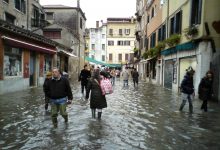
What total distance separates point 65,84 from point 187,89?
4788 mm

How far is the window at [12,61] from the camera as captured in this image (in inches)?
631

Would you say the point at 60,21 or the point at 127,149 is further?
the point at 60,21

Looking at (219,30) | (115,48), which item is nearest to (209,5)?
(219,30)

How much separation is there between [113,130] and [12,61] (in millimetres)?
11628

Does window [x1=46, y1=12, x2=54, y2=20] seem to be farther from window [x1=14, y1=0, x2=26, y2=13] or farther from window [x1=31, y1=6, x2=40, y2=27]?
window [x1=14, y1=0, x2=26, y2=13]

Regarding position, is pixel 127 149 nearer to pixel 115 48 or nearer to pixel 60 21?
pixel 60 21

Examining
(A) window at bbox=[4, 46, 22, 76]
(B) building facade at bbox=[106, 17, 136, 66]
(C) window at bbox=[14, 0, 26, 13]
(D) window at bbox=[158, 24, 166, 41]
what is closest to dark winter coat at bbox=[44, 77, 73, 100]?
(A) window at bbox=[4, 46, 22, 76]

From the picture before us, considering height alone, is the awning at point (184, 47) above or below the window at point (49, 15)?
below

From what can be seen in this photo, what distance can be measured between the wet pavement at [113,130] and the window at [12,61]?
6164 mm

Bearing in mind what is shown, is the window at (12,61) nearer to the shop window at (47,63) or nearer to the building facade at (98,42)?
the shop window at (47,63)

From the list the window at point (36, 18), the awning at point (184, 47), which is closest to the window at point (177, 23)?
the awning at point (184, 47)

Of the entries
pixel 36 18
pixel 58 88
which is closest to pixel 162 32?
pixel 36 18

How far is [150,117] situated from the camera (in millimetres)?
9234

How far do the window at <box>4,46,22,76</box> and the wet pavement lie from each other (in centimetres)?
616
